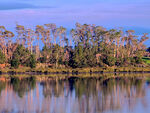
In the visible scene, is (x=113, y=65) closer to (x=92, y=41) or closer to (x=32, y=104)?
(x=92, y=41)

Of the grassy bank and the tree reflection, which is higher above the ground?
the grassy bank

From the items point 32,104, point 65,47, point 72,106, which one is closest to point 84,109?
point 72,106

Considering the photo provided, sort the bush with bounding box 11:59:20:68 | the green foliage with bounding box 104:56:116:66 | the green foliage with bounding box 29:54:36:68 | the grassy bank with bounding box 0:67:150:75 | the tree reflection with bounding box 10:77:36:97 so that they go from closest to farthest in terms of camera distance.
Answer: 1. the tree reflection with bounding box 10:77:36:97
2. the grassy bank with bounding box 0:67:150:75
3. the bush with bounding box 11:59:20:68
4. the green foliage with bounding box 29:54:36:68
5. the green foliage with bounding box 104:56:116:66

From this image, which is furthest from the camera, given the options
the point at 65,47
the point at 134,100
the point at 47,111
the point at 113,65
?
the point at 65,47

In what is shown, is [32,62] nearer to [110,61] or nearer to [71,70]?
[71,70]

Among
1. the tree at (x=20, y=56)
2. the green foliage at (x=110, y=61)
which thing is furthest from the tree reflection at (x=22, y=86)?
the green foliage at (x=110, y=61)

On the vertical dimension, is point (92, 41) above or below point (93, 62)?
above

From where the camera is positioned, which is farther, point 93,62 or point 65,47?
point 65,47

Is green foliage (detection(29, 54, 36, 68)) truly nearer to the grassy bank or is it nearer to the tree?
the grassy bank

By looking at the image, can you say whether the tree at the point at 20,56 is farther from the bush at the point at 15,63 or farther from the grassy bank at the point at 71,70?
the grassy bank at the point at 71,70

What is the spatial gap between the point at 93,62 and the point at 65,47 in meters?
11.7

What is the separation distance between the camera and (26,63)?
215 feet

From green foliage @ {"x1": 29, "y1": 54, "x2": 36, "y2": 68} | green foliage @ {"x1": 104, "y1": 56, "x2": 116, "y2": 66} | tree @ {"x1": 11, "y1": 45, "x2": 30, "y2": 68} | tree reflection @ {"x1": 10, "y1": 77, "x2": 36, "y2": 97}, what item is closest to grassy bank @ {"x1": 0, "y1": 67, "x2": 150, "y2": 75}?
green foliage @ {"x1": 29, "y1": 54, "x2": 36, "y2": 68}

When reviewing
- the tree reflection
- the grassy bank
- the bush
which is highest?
the bush
